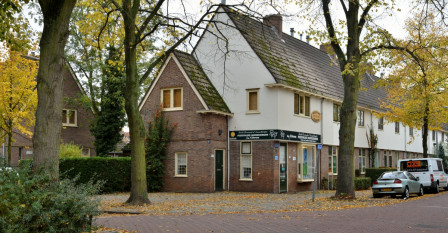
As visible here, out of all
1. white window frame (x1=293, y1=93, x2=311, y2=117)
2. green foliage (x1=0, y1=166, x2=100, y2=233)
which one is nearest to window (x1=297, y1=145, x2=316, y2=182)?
white window frame (x1=293, y1=93, x2=311, y2=117)

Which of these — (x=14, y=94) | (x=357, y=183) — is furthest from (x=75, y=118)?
(x=357, y=183)

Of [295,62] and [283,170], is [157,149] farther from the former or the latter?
[295,62]

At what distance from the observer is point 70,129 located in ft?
136

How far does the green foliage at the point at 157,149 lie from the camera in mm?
29172

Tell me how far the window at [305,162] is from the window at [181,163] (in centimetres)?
704

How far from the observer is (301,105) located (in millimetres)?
31141

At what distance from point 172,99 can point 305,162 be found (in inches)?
368

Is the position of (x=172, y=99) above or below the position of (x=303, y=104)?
above

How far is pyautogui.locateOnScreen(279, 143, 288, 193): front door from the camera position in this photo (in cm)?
2888

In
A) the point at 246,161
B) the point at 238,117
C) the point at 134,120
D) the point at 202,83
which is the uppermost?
the point at 202,83

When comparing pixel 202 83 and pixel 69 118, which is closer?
pixel 202 83

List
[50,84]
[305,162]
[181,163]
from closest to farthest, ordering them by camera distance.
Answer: [50,84] → [181,163] → [305,162]

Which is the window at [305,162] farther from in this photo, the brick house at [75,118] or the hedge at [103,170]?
the brick house at [75,118]

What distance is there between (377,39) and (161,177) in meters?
14.5
